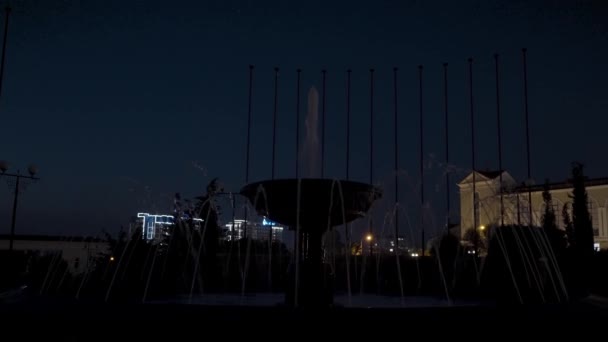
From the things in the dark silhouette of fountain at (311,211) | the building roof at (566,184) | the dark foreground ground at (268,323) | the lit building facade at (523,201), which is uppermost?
the building roof at (566,184)

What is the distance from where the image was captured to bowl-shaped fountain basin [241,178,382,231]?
31.8 ft

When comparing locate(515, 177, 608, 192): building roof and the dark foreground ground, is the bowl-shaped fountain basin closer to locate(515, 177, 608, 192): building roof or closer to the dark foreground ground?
the dark foreground ground

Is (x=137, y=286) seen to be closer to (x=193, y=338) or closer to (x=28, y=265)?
(x=193, y=338)

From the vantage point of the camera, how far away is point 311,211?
10.1 metres

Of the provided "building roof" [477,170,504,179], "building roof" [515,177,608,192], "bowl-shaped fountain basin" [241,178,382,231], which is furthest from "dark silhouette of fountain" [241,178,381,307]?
"building roof" [477,170,504,179]

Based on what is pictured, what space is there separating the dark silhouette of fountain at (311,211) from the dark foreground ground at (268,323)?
357cm

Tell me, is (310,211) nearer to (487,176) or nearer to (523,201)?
(523,201)

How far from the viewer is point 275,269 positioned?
Result: 55.9 feet

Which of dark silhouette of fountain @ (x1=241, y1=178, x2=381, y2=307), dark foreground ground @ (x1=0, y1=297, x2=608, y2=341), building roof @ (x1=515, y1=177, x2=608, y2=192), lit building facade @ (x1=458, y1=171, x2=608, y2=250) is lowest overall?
dark foreground ground @ (x1=0, y1=297, x2=608, y2=341)

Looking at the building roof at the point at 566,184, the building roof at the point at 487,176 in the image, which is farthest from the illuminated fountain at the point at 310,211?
the building roof at the point at 487,176

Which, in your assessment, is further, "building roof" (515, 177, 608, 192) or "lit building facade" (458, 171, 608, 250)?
"building roof" (515, 177, 608, 192)

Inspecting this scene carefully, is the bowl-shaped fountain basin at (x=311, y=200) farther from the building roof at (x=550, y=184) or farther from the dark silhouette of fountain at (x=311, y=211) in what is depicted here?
the building roof at (x=550, y=184)

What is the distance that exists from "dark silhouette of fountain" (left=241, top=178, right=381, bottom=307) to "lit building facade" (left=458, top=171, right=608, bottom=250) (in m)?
39.3

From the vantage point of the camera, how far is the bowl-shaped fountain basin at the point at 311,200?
31.8 feet
